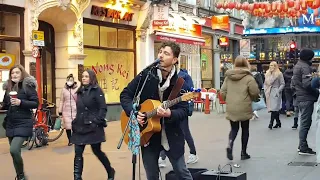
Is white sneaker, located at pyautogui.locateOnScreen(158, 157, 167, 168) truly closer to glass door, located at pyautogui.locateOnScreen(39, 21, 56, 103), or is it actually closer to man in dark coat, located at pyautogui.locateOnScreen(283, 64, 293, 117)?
glass door, located at pyautogui.locateOnScreen(39, 21, 56, 103)

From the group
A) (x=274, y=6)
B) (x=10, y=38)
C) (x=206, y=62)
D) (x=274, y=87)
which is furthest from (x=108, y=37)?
(x=206, y=62)

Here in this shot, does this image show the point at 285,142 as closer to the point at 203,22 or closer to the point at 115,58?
the point at 115,58

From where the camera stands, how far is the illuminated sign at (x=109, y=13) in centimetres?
1758

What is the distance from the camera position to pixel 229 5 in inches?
887

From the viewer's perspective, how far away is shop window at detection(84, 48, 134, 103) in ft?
59.4

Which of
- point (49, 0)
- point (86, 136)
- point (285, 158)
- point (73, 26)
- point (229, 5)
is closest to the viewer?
point (86, 136)

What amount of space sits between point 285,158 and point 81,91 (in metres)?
4.04

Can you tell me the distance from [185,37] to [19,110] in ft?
51.3

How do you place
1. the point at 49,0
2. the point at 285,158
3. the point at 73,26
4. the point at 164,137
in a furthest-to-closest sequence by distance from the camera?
the point at 73,26 → the point at 49,0 → the point at 285,158 → the point at 164,137

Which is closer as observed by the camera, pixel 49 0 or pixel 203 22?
pixel 49 0

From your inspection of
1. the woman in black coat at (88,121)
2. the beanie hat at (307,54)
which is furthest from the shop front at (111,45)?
the woman in black coat at (88,121)

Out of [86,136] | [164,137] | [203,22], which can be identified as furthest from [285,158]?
[203,22]

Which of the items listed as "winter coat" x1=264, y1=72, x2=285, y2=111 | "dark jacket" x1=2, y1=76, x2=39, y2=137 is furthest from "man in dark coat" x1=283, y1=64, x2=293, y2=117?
"dark jacket" x1=2, y1=76, x2=39, y2=137

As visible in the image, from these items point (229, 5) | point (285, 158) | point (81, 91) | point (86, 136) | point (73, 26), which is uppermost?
point (229, 5)
